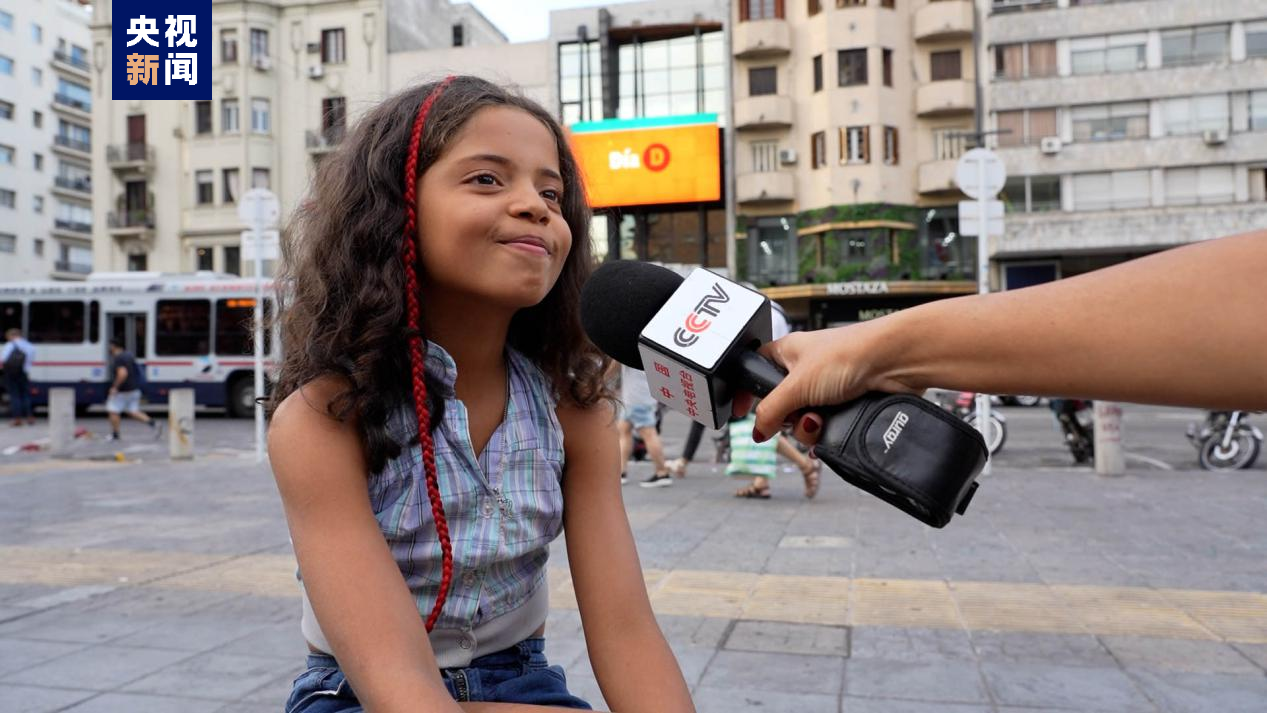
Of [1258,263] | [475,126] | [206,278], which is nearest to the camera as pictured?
[1258,263]

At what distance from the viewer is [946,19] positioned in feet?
109

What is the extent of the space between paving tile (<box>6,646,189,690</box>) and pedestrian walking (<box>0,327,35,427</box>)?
53.7 ft

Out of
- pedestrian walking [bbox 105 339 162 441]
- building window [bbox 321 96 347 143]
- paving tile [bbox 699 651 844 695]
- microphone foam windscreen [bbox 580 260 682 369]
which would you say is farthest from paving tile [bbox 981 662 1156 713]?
Result: pedestrian walking [bbox 105 339 162 441]

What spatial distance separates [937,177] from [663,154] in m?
9.18

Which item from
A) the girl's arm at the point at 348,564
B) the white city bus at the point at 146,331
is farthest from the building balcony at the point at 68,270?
the girl's arm at the point at 348,564

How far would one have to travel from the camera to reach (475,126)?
5.24 feet

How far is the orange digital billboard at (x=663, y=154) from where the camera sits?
35.2m

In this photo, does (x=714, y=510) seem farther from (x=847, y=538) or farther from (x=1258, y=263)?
(x=1258, y=263)

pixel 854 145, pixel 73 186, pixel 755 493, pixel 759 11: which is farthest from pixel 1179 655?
pixel 73 186

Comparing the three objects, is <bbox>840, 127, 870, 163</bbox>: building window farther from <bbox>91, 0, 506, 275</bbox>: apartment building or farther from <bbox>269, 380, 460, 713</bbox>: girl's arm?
<bbox>269, 380, 460, 713</bbox>: girl's arm

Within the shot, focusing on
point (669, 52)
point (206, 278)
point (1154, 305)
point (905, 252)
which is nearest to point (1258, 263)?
point (1154, 305)

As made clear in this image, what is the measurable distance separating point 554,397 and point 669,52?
36.1 metres

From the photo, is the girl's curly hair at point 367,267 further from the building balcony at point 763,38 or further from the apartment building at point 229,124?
the apartment building at point 229,124

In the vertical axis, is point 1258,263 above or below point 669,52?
below
